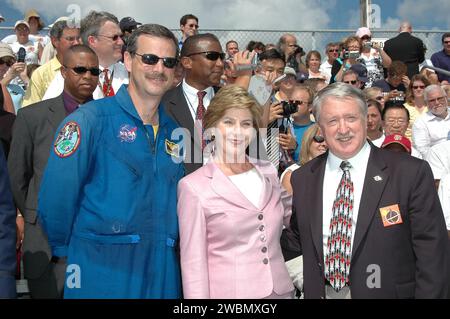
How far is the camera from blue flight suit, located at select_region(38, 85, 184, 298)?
323cm

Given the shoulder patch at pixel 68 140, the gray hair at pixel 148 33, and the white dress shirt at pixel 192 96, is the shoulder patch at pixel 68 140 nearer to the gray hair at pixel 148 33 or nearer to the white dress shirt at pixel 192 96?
the gray hair at pixel 148 33

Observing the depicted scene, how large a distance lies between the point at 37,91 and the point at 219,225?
348 centimetres

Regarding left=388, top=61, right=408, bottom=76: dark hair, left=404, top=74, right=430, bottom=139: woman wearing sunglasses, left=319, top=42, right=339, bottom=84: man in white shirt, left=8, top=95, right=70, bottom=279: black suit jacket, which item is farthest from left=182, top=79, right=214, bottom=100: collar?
left=319, top=42, right=339, bottom=84: man in white shirt

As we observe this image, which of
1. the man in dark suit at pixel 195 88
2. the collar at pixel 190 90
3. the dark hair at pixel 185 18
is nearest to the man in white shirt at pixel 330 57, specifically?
the dark hair at pixel 185 18

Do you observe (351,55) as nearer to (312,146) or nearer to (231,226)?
(312,146)

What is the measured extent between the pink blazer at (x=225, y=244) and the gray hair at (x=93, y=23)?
3012 mm

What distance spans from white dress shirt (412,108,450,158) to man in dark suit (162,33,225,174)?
3.62 metres

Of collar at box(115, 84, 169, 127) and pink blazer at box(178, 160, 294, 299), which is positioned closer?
pink blazer at box(178, 160, 294, 299)

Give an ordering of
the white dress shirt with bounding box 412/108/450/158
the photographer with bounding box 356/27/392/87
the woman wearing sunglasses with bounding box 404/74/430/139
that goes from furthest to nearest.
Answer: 1. the photographer with bounding box 356/27/392/87
2. the woman wearing sunglasses with bounding box 404/74/430/139
3. the white dress shirt with bounding box 412/108/450/158

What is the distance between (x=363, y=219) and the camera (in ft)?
11.0

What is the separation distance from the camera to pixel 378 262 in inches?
130

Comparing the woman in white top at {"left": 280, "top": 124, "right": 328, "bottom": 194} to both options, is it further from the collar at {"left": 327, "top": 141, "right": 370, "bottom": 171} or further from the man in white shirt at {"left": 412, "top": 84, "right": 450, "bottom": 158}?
the man in white shirt at {"left": 412, "top": 84, "right": 450, "bottom": 158}

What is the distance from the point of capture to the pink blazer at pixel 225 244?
3.29 metres
